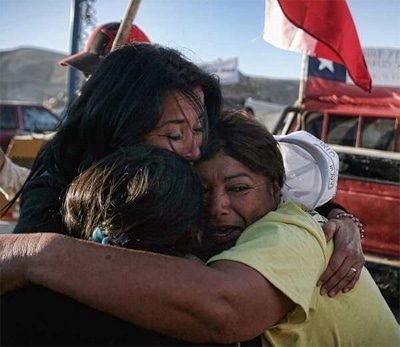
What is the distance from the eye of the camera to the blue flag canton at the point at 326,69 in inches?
282

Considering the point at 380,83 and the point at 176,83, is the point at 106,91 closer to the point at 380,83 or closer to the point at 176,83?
the point at 176,83

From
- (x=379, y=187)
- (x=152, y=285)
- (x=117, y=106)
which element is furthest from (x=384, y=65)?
(x=152, y=285)

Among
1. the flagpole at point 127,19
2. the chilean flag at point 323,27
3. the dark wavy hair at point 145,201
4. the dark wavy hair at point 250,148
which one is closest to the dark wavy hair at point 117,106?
the dark wavy hair at point 250,148

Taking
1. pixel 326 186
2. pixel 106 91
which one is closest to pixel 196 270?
pixel 106 91

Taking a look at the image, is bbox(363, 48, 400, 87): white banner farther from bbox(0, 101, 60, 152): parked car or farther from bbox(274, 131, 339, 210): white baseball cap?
bbox(0, 101, 60, 152): parked car

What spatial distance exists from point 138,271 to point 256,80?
31649 millimetres

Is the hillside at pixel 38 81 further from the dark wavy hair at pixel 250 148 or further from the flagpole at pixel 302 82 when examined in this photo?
the dark wavy hair at pixel 250 148

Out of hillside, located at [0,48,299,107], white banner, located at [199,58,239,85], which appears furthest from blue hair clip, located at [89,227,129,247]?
hillside, located at [0,48,299,107]

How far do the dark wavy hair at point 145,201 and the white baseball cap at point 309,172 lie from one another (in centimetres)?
65

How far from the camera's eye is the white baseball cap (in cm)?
188

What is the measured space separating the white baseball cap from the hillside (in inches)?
981

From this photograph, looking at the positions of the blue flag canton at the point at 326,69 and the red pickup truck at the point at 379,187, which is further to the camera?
the blue flag canton at the point at 326,69

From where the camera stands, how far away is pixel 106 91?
1.68 meters

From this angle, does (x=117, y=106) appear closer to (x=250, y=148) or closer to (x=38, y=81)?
(x=250, y=148)
